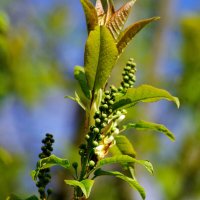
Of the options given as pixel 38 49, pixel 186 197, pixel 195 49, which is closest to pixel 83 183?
pixel 186 197

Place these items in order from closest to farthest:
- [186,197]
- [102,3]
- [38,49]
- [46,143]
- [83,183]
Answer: [83,183]
[46,143]
[102,3]
[186,197]
[38,49]

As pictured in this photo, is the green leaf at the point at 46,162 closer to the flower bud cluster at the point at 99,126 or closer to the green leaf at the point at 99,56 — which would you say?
the flower bud cluster at the point at 99,126

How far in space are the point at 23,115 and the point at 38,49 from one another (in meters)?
2.30

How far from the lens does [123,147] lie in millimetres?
1765

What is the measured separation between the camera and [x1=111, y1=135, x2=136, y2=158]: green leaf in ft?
5.74

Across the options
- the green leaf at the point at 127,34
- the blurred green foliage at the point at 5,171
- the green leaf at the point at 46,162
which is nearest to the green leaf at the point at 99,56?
the green leaf at the point at 127,34

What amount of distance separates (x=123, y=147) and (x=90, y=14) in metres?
0.47

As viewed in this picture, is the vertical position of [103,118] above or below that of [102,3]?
below

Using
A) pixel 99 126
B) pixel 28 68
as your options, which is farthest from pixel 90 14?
pixel 28 68

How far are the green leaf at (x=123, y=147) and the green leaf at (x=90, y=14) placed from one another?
1.29 feet

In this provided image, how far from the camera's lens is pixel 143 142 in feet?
28.4

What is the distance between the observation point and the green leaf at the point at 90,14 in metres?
1.58

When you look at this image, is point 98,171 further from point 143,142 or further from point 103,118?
point 143,142

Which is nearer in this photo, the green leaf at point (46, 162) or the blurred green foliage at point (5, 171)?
the green leaf at point (46, 162)
